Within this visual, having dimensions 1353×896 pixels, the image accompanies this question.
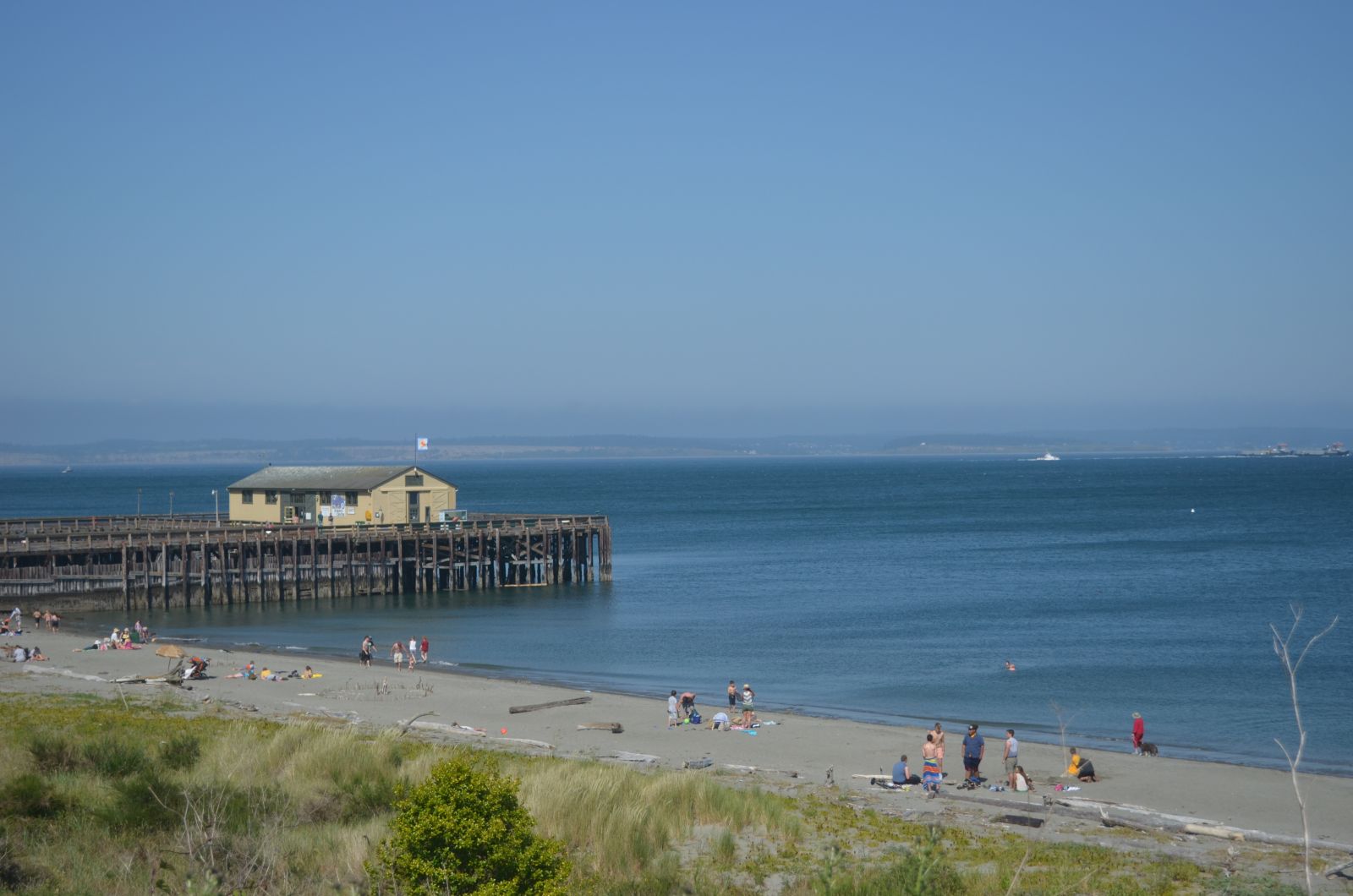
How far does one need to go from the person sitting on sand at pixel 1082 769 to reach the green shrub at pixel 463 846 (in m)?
16.3

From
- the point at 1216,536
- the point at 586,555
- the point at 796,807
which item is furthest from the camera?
the point at 1216,536

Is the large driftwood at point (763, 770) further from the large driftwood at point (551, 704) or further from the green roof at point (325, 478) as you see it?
the green roof at point (325, 478)

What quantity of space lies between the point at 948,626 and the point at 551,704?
74.9ft

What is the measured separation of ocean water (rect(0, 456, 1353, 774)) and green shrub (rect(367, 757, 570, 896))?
21.5 metres

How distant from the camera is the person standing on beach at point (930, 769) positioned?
2267 cm

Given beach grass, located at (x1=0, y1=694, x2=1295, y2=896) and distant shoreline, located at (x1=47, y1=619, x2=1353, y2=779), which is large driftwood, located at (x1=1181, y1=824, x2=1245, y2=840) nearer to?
beach grass, located at (x1=0, y1=694, x2=1295, y2=896)

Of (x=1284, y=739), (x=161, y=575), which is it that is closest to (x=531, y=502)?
(x=161, y=575)

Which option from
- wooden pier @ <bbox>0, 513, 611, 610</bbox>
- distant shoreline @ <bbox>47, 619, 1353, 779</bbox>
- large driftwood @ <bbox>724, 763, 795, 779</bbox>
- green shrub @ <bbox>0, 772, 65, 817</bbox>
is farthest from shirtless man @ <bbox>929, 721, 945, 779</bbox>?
wooden pier @ <bbox>0, 513, 611, 610</bbox>

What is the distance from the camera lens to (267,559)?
211 feet

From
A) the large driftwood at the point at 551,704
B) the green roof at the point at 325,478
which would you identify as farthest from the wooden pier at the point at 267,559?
the large driftwood at the point at 551,704

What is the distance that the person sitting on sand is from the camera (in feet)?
82.8

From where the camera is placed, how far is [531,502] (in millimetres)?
149125

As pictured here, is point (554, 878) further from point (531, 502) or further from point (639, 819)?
point (531, 502)

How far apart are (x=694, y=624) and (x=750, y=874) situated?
38.3 metres
